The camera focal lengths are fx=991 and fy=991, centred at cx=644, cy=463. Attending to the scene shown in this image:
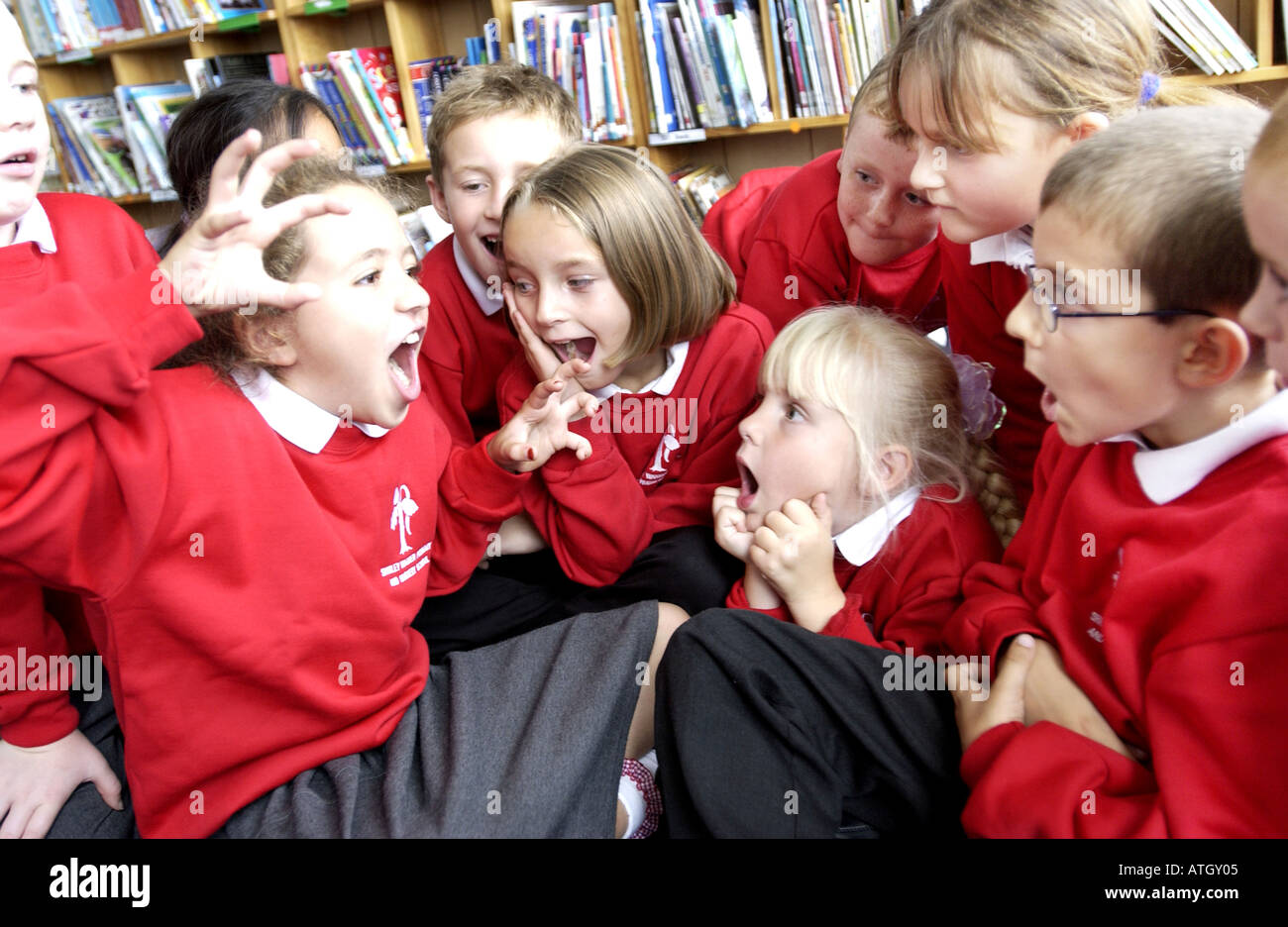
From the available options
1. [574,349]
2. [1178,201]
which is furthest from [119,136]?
[1178,201]

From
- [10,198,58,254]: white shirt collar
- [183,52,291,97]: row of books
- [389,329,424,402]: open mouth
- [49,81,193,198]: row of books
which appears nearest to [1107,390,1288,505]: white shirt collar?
[389,329,424,402]: open mouth

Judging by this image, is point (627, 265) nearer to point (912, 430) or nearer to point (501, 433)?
point (501, 433)

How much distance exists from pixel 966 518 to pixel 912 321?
50 centimetres

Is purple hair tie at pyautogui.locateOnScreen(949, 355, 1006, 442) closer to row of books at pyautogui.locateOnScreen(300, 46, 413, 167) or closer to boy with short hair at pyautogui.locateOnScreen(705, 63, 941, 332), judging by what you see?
boy with short hair at pyautogui.locateOnScreen(705, 63, 941, 332)

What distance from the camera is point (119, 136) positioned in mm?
3979

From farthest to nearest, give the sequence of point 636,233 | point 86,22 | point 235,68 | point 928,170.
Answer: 1. point 86,22
2. point 235,68
3. point 636,233
4. point 928,170

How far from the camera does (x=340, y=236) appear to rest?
3.76ft

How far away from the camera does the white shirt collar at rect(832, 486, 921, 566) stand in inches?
53.1

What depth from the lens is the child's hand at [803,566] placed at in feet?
4.23

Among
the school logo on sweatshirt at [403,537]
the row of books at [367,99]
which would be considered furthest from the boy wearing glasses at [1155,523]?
the row of books at [367,99]

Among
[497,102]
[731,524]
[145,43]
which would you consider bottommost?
[731,524]

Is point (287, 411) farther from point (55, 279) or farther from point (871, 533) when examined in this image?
point (871, 533)

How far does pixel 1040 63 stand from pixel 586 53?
6.18ft
